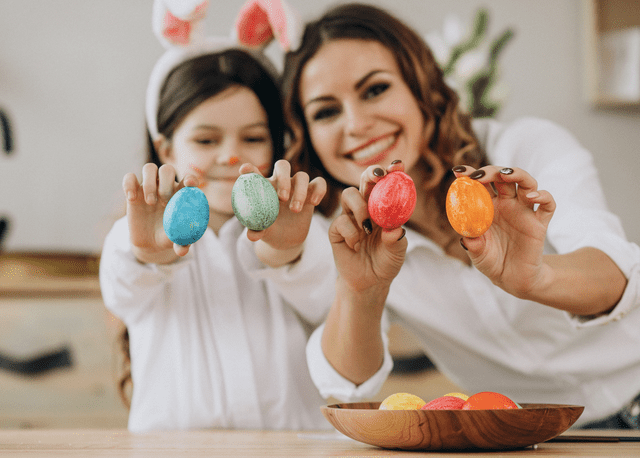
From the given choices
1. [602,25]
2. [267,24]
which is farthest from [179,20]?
[602,25]

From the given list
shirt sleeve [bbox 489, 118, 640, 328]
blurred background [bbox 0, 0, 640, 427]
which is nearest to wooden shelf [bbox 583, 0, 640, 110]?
blurred background [bbox 0, 0, 640, 427]

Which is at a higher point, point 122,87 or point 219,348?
point 122,87

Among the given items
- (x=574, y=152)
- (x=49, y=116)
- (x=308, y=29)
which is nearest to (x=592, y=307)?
(x=574, y=152)

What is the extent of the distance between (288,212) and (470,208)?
24cm

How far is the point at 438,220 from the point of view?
1136 millimetres

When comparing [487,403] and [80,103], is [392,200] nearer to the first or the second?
[487,403]

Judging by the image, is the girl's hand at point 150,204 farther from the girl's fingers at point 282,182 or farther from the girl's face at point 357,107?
the girl's face at point 357,107

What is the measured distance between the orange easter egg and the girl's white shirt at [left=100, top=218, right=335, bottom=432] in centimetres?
48

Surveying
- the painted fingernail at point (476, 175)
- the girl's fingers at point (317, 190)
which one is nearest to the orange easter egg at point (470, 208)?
the painted fingernail at point (476, 175)

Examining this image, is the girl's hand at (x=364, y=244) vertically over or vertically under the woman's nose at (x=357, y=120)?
under

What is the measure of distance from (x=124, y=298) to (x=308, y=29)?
654 mm

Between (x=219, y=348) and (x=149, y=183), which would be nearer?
(x=149, y=183)

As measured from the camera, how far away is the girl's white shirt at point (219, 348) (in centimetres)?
103

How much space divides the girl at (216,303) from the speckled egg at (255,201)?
391mm
